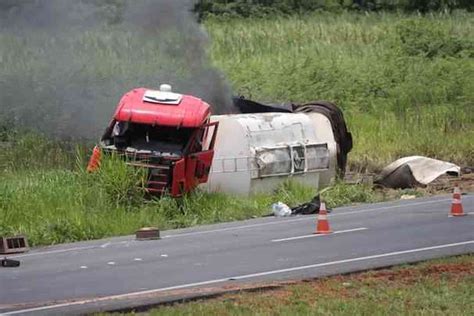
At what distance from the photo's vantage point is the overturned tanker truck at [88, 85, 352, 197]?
819 inches

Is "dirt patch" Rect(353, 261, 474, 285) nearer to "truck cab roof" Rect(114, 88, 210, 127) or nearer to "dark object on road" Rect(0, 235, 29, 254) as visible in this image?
"dark object on road" Rect(0, 235, 29, 254)

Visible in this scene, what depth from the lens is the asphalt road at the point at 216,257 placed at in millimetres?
12891

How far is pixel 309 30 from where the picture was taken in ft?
157

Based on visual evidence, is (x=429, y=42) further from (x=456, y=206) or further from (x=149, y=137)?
(x=456, y=206)

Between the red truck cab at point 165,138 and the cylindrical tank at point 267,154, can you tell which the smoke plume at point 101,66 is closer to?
the cylindrical tank at point 267,154

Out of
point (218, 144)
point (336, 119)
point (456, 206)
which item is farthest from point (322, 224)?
point (336, 119)

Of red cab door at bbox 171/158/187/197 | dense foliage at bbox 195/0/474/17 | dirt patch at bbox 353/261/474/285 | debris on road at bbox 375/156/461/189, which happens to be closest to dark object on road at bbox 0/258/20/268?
dirt patch at bbox 353/261/474/285

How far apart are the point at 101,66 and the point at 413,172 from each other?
8506 millimetres

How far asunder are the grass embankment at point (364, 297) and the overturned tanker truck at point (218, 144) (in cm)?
756

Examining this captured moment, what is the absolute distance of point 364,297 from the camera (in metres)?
12.0

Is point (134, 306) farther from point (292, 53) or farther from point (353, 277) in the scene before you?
point (292, 53)

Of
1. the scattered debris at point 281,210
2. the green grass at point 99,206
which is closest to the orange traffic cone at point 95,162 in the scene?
the green grass at point 99,206

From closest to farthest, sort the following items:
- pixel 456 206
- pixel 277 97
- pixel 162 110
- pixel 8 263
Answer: pixel 8 263 → pixel 456 206 → pixel 162 110 → pixel 277 97

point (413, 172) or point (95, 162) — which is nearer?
point (95, 162)
